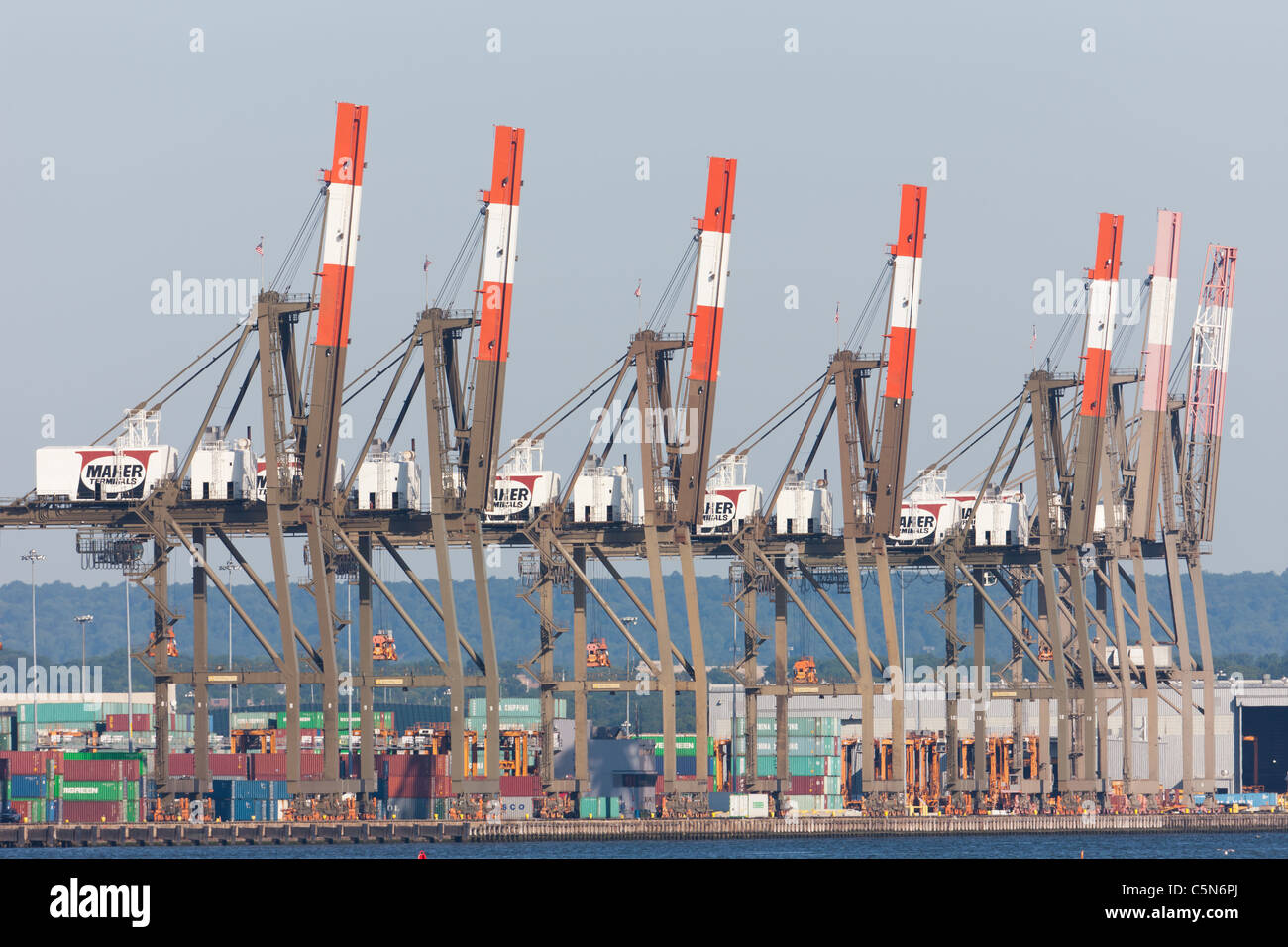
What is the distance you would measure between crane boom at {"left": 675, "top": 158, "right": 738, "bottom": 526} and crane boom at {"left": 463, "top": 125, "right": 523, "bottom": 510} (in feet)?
23.8

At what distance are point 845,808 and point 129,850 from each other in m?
34.1

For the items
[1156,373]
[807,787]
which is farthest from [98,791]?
[1156,373]

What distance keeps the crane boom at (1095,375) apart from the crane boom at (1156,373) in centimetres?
768

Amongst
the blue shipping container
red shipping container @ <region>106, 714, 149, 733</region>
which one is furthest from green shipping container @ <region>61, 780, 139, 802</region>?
red shipping container @ <region>106, 714, 149, 733</region>

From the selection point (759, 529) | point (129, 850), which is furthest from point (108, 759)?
point (759, 529)

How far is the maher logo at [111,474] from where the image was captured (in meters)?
70.4

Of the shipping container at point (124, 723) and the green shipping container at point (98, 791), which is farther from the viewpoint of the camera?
the shipping container at point (124, 723)

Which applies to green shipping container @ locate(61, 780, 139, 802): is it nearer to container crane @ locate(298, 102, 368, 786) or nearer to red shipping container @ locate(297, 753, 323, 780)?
red shipping container @ locate(297, 753, 323, 780)

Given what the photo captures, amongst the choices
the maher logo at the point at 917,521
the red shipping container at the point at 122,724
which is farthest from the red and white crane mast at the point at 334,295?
the red shipping container at the point at 122,724

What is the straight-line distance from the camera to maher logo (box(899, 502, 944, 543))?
86062mm

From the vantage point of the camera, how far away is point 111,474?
70.4m

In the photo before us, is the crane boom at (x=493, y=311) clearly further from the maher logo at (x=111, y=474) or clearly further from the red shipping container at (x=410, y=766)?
the red shipping container at (x=410, y=766)

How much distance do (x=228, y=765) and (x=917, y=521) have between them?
29262mm
